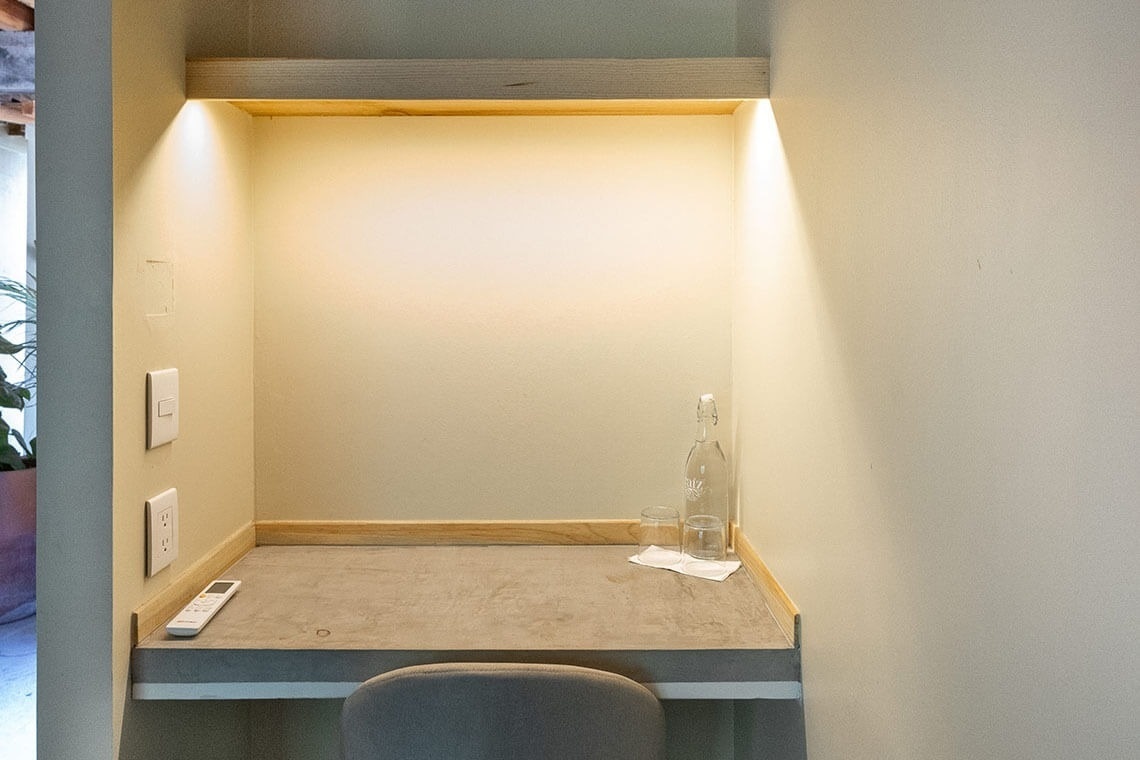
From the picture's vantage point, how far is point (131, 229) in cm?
128

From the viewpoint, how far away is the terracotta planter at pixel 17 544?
147 cm

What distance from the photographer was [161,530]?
4.47ft

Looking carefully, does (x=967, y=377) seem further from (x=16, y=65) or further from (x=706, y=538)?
(x=16, y=65)

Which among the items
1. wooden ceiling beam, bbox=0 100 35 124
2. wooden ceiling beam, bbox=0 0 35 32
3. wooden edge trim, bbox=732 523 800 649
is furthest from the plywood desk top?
wooden ceiling beam, bbox=0 0 35 32

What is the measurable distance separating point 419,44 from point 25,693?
4.35 ft

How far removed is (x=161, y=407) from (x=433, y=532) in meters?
0.65

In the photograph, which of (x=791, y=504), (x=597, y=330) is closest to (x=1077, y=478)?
(x=791, y=504)

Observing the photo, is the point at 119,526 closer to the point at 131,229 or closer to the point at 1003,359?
the point at 131,229

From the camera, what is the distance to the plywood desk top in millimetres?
1303

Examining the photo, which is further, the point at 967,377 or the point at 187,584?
the point at 187,584

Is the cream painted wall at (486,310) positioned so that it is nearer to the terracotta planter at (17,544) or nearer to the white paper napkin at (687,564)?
the white paper napkin at (687,564)

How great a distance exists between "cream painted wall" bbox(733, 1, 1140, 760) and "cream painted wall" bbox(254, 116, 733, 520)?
52cm

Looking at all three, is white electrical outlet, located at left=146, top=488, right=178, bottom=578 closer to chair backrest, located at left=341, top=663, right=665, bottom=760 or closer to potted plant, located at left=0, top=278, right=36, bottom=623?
potted plant, located at left=0, top=278, right=36, bottom=623

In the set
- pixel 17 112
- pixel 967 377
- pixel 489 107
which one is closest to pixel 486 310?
pixel 489 107
